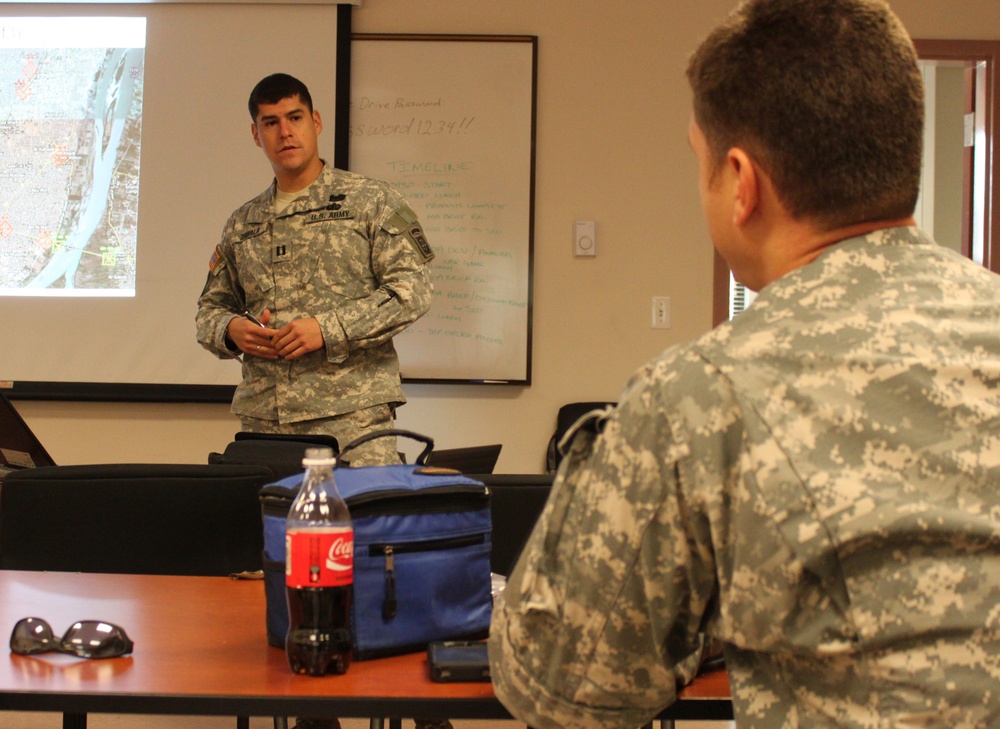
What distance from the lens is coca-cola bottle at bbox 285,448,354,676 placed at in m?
1.12

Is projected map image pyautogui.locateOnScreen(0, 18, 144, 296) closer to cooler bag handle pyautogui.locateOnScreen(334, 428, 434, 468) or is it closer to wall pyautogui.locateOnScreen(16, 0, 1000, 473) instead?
wall pyautogui.locateOnScreen(16, 0, 1000, 473)

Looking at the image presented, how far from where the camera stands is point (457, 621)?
1251mm

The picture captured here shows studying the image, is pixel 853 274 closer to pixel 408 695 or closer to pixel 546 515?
pixel 546 515

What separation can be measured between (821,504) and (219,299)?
2595mm

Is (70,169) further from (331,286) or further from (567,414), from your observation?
(567,414)

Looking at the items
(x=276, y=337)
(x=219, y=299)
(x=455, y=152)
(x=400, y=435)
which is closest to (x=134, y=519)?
(x=400, y=435)

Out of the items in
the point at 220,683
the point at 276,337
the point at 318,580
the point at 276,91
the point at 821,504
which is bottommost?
the point at 220,683

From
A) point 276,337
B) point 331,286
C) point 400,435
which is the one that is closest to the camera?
point 400,435

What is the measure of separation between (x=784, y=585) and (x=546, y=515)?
0.73 feet

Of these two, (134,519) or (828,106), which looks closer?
(828,106)

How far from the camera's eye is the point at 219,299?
3.10 meters

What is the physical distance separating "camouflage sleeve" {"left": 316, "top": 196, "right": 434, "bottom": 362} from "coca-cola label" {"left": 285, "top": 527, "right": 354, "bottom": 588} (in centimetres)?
168

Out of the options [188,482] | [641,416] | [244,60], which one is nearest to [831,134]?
[641,416]

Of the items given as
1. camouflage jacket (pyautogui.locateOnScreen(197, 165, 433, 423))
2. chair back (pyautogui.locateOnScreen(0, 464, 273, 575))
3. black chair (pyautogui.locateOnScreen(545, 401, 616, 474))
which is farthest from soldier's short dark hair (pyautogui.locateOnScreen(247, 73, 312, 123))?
black chair (pyautogui.locateOnScreen(545, 401, 616, 474))
